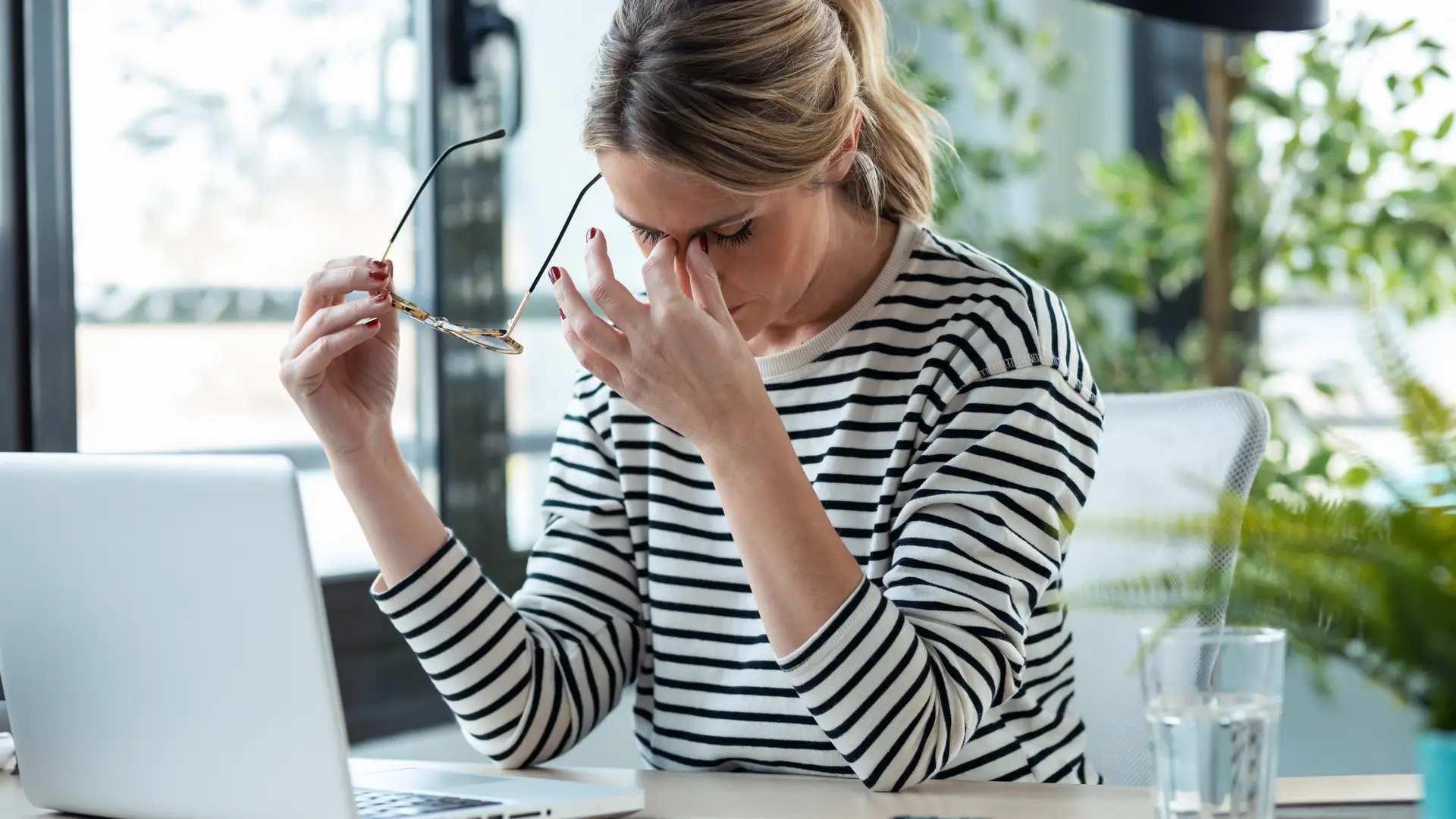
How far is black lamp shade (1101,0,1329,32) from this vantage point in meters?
0.93

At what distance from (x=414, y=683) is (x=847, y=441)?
881 mm

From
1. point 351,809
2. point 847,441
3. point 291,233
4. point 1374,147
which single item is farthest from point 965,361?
point 1374,147

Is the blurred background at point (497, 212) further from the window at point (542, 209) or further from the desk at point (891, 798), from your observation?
the desk at point (891, 798)

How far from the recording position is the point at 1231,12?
0.93 metres

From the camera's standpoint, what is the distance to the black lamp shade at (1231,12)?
0.93 metres

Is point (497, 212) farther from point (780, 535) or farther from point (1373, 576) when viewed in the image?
point (1373, 576)

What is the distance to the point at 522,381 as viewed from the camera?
1944 mm

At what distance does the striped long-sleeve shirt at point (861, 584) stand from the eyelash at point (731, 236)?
0.49 ft

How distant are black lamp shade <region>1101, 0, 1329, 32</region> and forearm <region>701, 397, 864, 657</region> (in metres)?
0.36

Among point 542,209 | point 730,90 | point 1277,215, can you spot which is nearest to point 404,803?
point 730,90

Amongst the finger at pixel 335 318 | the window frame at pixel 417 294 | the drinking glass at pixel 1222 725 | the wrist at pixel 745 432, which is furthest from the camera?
the window frame at pixel 417 294

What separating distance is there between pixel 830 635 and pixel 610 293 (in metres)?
0.27

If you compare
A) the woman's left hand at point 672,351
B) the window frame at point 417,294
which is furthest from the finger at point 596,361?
the window frame at point 417,294

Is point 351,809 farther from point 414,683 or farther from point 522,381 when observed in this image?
point 522,381
